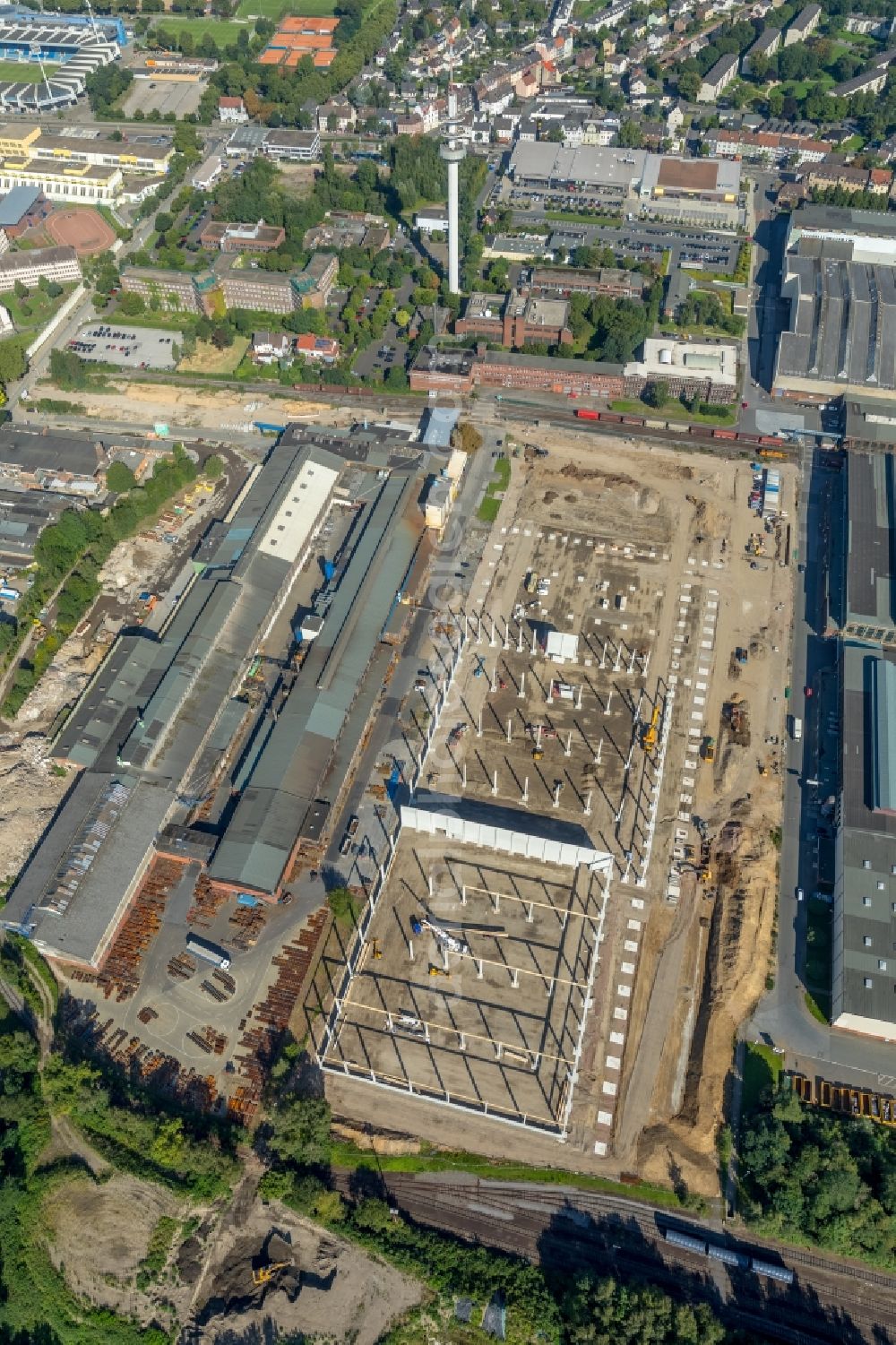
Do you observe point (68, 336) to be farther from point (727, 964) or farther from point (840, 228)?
point (727, 964)

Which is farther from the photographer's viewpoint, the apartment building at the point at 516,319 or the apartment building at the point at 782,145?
the apartment building at the point at 782,145

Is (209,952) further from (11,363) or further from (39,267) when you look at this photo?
(39,267)

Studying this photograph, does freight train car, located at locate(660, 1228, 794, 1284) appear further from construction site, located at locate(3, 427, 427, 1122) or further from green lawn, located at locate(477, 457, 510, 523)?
green lawn, located at locate(477, 457, 510, 523)

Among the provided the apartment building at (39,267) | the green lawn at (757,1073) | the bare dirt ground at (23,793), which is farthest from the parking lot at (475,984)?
the apartment building at (39,267)

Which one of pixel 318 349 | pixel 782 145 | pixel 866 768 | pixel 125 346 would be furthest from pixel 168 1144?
pixel 782 145

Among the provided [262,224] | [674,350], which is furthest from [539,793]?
[262,224]

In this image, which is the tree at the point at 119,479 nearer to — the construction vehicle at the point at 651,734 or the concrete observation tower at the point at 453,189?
the concrete observation tower at the point at 453,189
